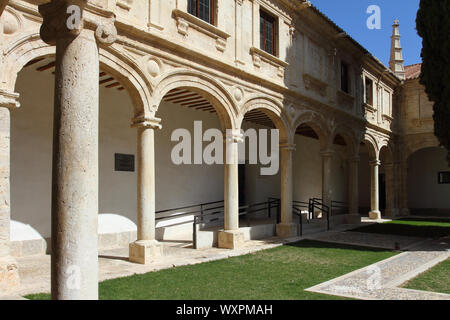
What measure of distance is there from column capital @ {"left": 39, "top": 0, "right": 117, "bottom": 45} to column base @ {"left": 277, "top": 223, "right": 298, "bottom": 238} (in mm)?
9301

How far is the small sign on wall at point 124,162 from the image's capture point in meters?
9.96

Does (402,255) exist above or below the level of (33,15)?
below

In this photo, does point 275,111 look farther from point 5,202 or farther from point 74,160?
point 74,160

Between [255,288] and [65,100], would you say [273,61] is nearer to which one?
[255,288]

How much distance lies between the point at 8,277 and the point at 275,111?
26.0ft

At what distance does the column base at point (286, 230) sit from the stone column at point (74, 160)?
Answer: 9116 mm

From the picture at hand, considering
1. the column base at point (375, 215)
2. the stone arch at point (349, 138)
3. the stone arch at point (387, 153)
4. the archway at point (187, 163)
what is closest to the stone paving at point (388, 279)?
the archway at point (187, 163)

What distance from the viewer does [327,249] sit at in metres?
9.66

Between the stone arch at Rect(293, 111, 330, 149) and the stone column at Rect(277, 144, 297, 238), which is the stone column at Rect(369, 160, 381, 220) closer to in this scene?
the stone arch at Rect(293, 111, 330, 149)

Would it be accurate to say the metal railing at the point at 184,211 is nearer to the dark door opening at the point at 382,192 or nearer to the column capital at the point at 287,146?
the column capital at the point at 287,146

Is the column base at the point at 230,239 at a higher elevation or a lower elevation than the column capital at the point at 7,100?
lower

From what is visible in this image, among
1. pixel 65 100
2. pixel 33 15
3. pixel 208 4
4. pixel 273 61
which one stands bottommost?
pixel 65 100
